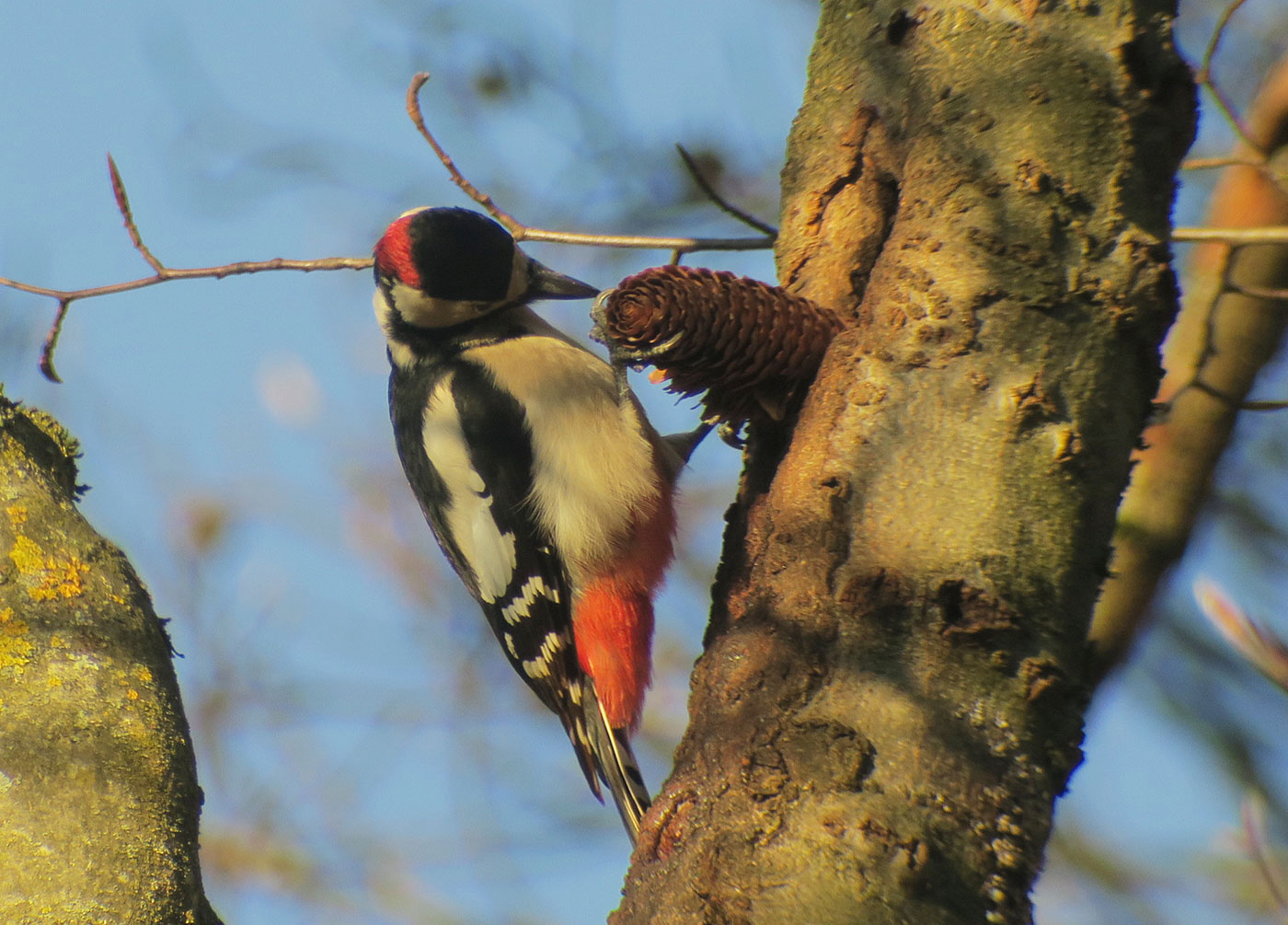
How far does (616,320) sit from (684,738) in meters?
0.70

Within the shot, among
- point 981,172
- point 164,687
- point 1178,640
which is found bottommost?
point 1178,640

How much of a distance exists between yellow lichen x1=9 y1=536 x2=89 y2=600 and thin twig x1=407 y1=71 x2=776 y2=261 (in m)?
1.27

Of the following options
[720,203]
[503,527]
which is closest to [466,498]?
[503,527]

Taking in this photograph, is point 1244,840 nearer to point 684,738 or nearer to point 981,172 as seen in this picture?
point 684,738

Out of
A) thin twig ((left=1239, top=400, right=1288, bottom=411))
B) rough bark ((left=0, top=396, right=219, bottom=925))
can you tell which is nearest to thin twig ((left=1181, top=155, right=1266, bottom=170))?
thin twig ((left=1239, top=400, right=1288, bottom=411))

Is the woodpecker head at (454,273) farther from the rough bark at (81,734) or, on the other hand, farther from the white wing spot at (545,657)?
the rough bark at (81,734)

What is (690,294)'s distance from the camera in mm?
2131

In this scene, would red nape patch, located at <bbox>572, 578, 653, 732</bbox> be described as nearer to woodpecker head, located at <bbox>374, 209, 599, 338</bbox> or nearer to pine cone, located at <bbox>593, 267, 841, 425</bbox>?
woodpecker head, located at <bbox>374, 209, 599, 338</bbox>

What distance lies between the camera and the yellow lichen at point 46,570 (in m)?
1.87

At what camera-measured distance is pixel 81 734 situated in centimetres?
175

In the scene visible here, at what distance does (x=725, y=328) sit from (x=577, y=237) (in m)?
0.75

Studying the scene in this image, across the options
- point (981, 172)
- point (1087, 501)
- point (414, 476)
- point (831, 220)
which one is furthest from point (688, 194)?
point (1087, 501)

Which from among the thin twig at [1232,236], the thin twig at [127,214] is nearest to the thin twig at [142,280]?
the thin twig at [127,214]

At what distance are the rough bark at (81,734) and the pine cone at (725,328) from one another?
2.93ft
